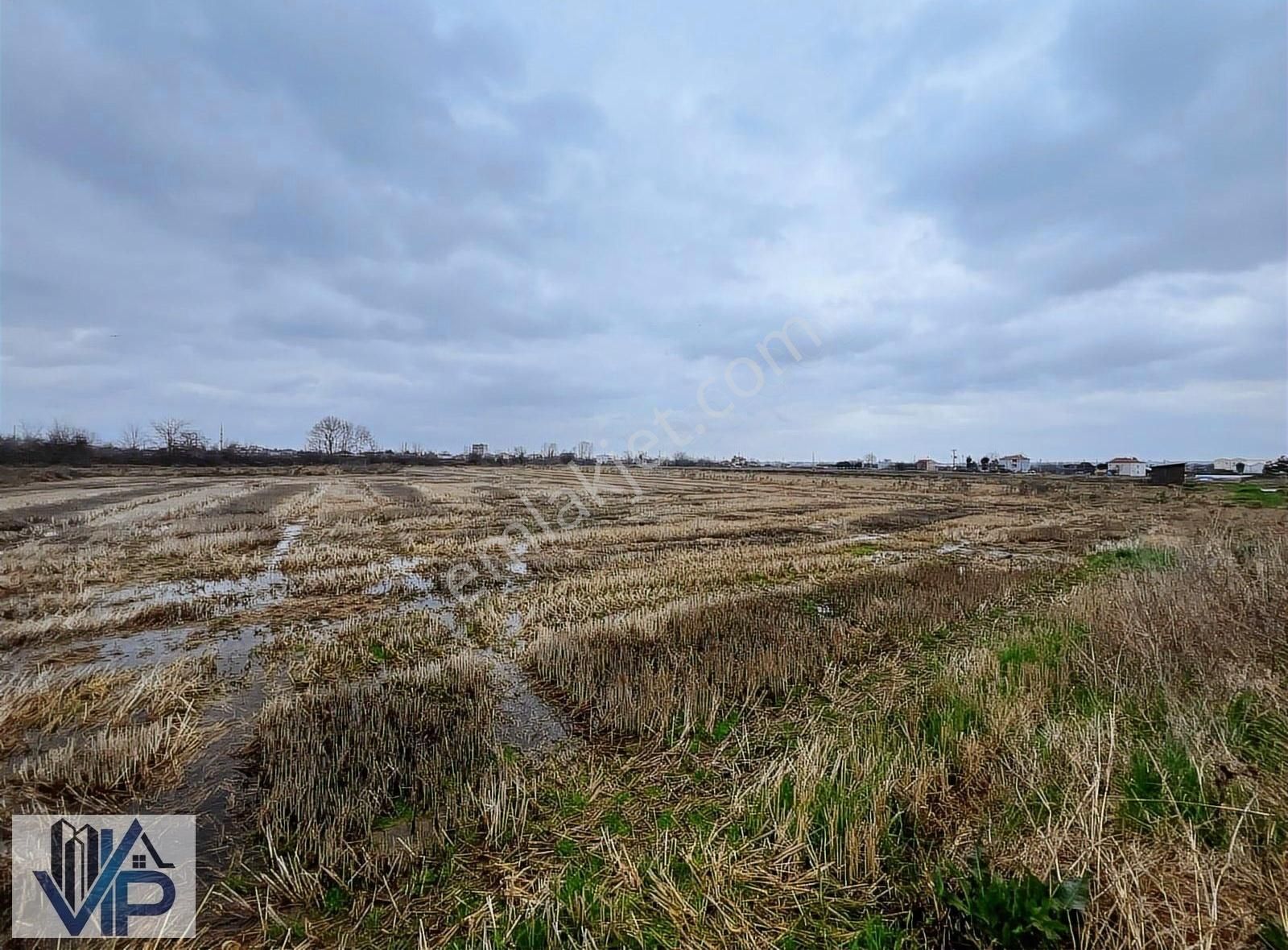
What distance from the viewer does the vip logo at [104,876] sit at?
11.1 feet

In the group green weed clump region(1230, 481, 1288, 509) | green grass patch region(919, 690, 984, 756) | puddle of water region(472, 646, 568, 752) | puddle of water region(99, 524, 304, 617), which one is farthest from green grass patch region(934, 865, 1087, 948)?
green weed clump region(1230, 481, 1288, 509)

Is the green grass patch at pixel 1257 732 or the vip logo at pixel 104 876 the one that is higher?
the green grass patch at pixel 1257 732

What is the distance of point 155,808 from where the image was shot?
15.1 ft

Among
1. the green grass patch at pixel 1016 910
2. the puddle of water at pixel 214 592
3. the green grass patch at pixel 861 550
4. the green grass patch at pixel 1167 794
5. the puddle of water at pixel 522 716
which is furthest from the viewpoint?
the green grass patch at pixel 861 550

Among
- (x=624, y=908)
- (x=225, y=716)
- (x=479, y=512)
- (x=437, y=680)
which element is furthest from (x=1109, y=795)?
(x=479, y=512)

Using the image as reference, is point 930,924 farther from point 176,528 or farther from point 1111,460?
point 1111,460

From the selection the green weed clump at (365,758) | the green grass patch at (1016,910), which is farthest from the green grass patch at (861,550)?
the green grass patch at (1016,910)

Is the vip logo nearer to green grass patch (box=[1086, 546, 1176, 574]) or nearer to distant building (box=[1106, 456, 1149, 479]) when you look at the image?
green grass patch (box=[1086, 546, 1176, 574])

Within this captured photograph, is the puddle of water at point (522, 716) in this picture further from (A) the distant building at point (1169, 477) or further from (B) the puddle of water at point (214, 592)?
(A) the distant building at point (1169, 477)

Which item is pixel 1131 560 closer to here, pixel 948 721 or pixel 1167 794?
pixel 948 721

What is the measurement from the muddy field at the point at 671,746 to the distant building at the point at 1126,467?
154 m

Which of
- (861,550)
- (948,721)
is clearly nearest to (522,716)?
(948,721)

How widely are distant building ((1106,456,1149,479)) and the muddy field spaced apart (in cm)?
15396

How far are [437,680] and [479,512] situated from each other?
22.6 meters
